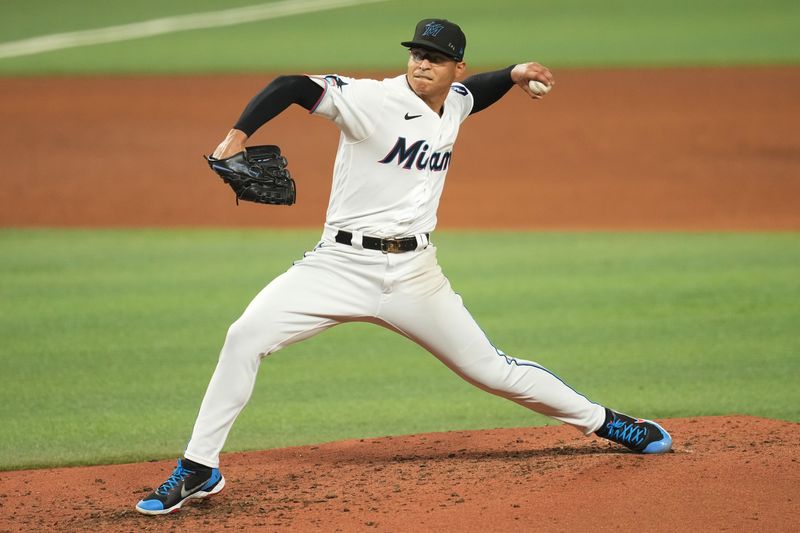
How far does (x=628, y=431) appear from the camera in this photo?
191 inches

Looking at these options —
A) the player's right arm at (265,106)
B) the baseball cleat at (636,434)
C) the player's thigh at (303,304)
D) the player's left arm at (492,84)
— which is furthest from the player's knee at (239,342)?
the baseball cleat at (636,434)

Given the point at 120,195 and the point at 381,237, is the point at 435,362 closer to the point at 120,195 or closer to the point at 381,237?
the point at 381,237

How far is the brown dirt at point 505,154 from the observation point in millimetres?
11633

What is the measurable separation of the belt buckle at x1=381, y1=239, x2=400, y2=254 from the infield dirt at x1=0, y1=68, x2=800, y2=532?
942mm

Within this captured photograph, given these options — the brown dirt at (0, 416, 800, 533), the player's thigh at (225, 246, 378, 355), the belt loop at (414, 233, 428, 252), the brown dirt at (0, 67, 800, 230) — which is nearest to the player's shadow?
the brown dirt at (0, 416, 800, 533)

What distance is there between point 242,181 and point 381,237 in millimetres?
669

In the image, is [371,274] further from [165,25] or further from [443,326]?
[165,25]

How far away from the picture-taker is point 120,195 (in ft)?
40.5

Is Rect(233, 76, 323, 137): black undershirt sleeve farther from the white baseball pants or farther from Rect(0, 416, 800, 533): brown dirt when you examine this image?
Rect(0, 416, 800, 533): brown dirt

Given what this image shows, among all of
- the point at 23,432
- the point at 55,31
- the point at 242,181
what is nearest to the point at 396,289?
the point at 242,181

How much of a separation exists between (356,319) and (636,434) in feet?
4.27

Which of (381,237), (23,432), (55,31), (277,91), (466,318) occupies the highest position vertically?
(55,31)

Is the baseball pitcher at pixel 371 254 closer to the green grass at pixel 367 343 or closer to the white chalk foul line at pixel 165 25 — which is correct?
the green grass at pixel 367 343

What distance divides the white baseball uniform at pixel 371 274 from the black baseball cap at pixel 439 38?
186mm
